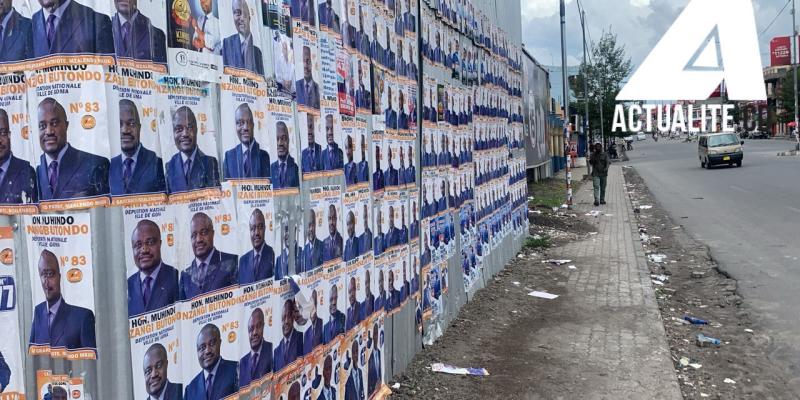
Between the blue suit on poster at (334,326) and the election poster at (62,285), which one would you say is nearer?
the election poster at (62,285)

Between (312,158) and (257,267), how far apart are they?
792 mm

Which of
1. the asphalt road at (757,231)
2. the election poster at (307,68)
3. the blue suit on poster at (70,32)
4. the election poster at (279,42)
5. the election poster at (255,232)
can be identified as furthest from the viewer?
the asphalt road at (757,231)

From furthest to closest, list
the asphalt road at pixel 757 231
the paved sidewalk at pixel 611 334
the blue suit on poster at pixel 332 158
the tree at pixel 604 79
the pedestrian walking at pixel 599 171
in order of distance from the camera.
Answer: the tree at pixel 604 79
the pedestrian walking at pixel 599 171
the asphalt road at pixel 757 231
the paved sidewalk at pixel 611 334
the blue suit on poster at pixel 332 158

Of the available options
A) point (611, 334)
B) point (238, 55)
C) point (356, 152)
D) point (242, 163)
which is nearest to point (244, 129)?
point (242, 163)

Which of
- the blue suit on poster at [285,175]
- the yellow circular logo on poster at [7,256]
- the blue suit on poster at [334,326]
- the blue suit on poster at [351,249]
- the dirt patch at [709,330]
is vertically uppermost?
the blue suit on poster at [285,175]

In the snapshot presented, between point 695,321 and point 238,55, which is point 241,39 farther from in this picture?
point 695,321

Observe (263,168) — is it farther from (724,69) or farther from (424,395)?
(724,69)

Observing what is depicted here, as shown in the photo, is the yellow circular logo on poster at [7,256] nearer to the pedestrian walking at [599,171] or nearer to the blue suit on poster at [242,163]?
the blue suit on poster at [242,163]

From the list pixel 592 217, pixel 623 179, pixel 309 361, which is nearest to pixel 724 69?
pixel 623 179

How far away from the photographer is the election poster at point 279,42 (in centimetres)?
291

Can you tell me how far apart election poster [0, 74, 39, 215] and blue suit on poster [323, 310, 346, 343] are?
1.84 metres

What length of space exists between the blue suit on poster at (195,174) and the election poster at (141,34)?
310 millimetres

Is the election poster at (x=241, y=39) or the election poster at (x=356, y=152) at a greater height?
the election poster at (x=241, y=39)

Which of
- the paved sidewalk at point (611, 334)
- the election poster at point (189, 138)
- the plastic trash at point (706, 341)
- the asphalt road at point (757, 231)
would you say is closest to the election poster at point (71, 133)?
the election poster at point (189, 138)
